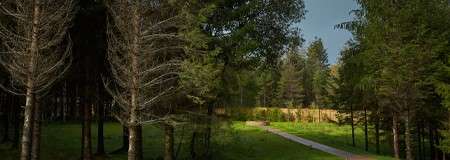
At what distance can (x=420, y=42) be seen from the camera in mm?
25906

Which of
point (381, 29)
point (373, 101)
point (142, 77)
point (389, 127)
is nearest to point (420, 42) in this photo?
point (381, 29)

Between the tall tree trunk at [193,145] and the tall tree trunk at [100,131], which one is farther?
the tall tree trunk at [100,131]

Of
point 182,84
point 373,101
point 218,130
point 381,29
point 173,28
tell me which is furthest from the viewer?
point 373,101

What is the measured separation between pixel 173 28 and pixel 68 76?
5.36 metres

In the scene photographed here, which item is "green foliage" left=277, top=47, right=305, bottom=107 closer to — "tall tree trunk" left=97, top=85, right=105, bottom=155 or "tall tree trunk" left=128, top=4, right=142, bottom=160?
"tall tree trunk" left=97, top=85, right=105, bottom=155

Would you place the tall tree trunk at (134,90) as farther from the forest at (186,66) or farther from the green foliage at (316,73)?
the green foliage at (316,73)

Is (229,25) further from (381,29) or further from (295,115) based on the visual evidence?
(295,115)

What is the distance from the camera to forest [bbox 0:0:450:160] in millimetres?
17391

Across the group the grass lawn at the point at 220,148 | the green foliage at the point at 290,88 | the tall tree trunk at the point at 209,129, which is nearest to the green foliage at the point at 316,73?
the green foliage at the point at 290,88

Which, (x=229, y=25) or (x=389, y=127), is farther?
(x=389, y=127)

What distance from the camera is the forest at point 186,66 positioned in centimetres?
1739

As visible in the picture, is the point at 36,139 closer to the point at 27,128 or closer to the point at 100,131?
the point at 27,128

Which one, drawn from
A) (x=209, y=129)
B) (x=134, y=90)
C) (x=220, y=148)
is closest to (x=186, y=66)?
(x=134, y=90)

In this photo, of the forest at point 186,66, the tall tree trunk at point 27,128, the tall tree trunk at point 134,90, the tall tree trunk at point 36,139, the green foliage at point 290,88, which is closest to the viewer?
the tall tree trunk at point 27,128
